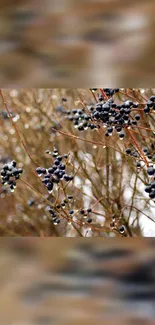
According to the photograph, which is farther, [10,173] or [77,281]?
[10,173]

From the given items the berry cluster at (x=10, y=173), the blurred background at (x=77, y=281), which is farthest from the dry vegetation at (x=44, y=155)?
the blurred background at (x=77, y=281)

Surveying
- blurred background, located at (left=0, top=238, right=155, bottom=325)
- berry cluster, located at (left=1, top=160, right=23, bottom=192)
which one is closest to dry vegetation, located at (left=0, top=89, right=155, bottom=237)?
berry cluster, located at (left=1, top=160, right=23, bottom=192)
